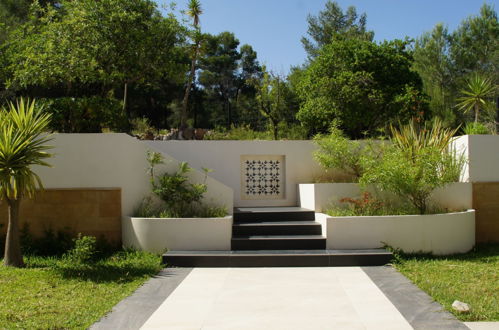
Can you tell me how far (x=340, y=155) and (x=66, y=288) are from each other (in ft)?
19.7

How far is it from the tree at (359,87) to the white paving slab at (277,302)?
7.90 meters

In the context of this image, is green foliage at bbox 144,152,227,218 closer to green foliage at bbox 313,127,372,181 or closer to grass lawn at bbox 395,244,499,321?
green foliage at bbox 313,127,372,181

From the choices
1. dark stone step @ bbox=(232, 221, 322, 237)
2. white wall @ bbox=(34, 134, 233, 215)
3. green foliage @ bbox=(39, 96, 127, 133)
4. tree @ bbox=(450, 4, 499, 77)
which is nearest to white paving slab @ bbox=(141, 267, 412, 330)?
dark stone step @ bbox=(232, 221, 322, 237)

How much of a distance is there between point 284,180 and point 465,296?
Answer: 5.48 meters

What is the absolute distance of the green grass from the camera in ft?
15.6

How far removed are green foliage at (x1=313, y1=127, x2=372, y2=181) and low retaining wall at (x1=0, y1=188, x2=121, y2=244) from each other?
4.34 m

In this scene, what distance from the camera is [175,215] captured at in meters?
8.02

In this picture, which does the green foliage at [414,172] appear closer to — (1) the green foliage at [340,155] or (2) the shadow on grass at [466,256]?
(1) the green foliage at [340,155]

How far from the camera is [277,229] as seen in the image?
8.27 m

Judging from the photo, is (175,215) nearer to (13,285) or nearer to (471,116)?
(13,285)

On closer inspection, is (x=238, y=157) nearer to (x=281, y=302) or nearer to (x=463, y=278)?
(x=281, y=302)

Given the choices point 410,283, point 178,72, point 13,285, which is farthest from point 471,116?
point 13,285

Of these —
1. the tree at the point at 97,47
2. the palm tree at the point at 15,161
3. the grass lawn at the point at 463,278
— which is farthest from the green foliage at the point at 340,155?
the palm tree at the point at 15,161

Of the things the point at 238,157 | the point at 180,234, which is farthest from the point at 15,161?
the point at 238,157
